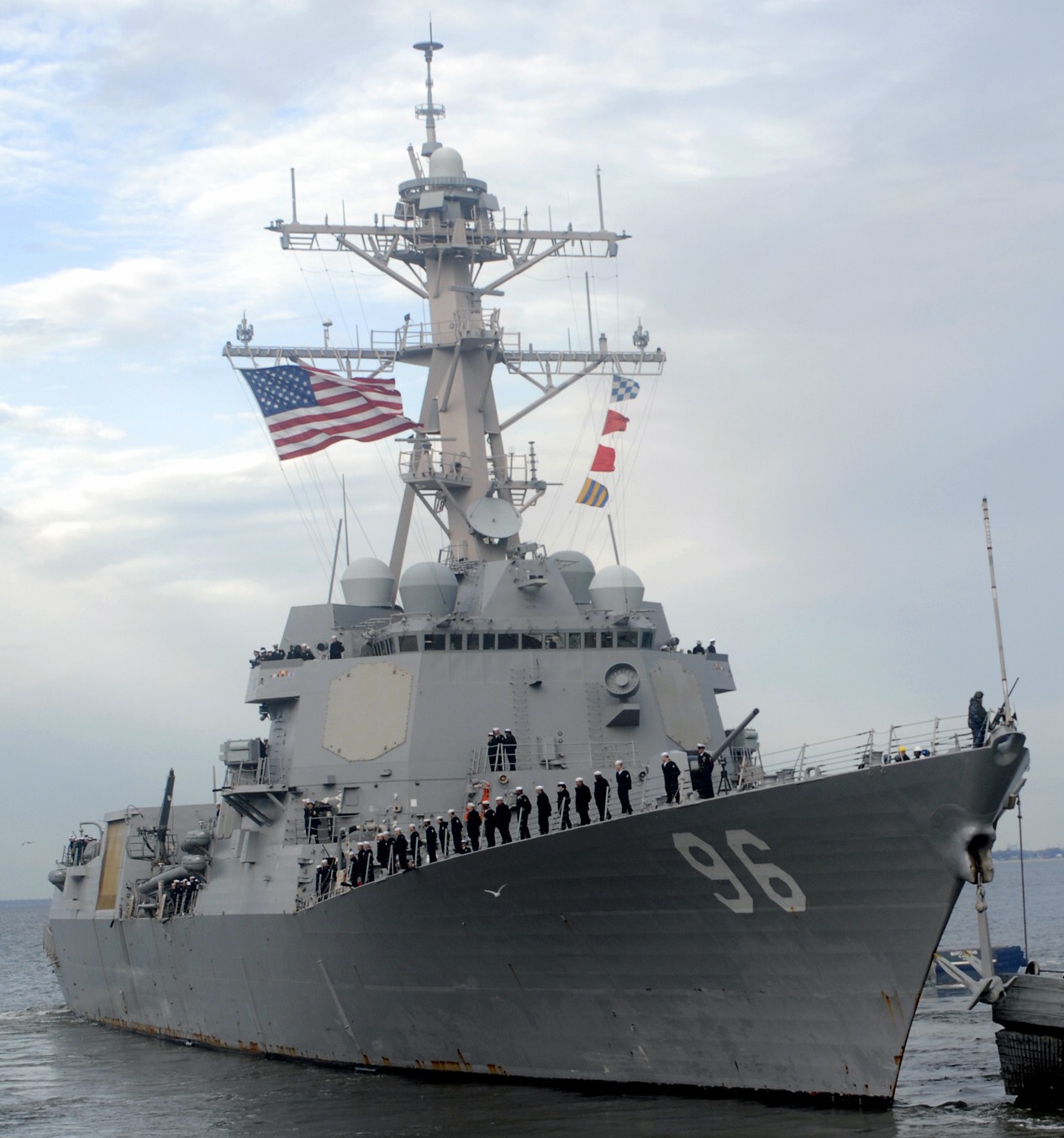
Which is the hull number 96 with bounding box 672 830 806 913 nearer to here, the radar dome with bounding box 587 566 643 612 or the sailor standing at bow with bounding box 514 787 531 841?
the sailor standing at bow with bounding box 514 787 531 841

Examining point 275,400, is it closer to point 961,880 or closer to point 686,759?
point 686,759

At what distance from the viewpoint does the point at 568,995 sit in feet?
48.3

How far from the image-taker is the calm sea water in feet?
43.6

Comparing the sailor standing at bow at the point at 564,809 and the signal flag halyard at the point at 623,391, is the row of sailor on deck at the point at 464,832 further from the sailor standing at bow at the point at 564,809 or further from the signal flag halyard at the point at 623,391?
the signal flag halyard at the point at 623,391

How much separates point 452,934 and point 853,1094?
4.27 m

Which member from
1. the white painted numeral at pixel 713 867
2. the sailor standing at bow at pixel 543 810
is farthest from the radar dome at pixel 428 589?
the white painted numeral at pixel 713 867

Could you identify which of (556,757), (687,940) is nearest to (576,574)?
(556,757)

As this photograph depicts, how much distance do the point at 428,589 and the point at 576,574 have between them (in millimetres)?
2711

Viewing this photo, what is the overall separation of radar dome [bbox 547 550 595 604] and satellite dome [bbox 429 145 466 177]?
597 centimetres

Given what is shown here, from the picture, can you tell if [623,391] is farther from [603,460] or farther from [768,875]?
[768,875]

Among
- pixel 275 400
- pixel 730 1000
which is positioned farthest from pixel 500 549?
pixel 730 1000

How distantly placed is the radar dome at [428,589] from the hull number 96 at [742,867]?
6587mm

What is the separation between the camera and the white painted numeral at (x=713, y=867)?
44.2ft

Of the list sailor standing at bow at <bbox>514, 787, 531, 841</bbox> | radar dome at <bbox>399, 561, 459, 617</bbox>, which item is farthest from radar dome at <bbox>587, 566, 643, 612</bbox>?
sailor standing at bow at <bbox>514, 787, 531, 841</bbox>
